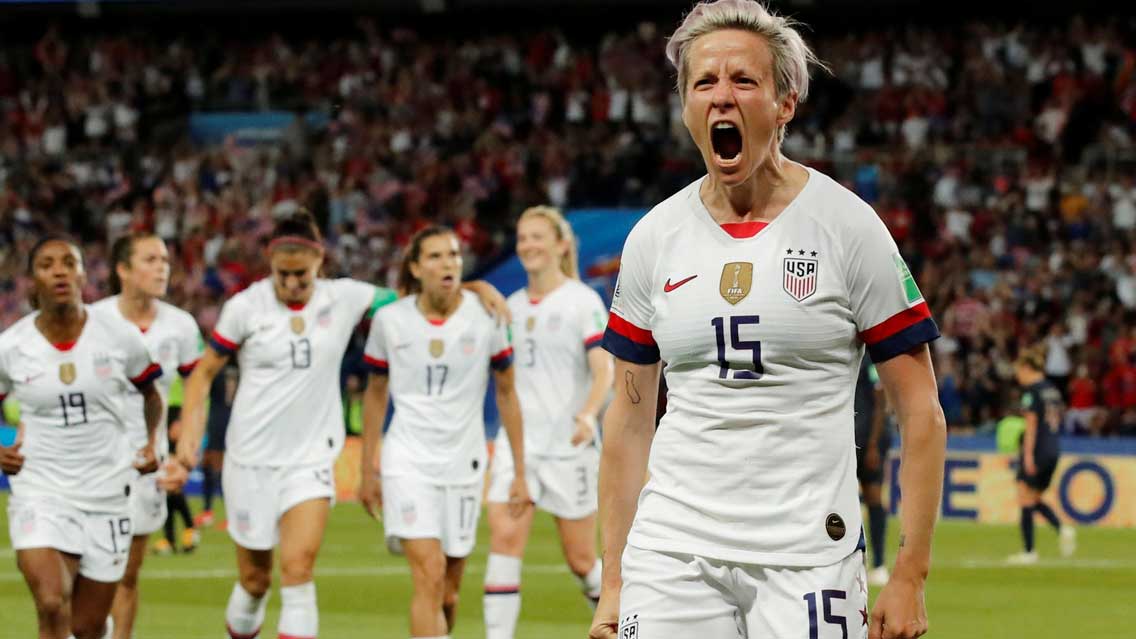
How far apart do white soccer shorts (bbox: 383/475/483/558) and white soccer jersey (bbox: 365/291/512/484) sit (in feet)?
0.30

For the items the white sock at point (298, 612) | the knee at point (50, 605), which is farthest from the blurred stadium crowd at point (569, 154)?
the knee at point (50, 605)

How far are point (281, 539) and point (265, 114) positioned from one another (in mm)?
25091

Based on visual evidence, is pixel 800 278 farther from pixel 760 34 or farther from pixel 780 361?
pixel 760 34

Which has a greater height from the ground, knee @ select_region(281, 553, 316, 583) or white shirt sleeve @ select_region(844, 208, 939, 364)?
white shirt sleeve @ select_region(844, 208, 939, 364)

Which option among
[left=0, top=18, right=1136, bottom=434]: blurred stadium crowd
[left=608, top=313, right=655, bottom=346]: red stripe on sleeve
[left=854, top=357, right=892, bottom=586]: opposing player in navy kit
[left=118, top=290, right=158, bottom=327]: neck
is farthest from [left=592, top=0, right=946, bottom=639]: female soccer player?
[left=0, top=18, right=1136, bottom=434]: blurred stadium crowd

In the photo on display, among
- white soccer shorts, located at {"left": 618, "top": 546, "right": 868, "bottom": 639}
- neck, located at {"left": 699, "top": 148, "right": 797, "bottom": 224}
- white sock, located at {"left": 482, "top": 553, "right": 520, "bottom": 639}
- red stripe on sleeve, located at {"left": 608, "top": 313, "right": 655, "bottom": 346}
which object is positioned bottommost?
white sock, located at {"left": 482, "top": 553, "right": 520, "bottom": 639}

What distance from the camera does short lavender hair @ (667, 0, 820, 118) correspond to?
423cm

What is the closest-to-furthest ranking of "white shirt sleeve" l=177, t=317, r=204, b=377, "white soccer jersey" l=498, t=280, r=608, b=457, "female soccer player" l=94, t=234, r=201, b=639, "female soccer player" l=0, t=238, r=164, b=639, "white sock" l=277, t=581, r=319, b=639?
1. "female soccer player" l=0, t=238, r=164, b=639
2. "white sock" l=277, t=581, r=319, b=639
3. "female soccer player" l=94, t=234, r=201, b=639
4. "white soccer jersey" l=498, t=280, r=608, b=457
5. "white shirt sleeve" l=177, t=317, r=204, b=377

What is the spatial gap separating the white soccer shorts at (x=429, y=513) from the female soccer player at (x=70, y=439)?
1334 millimetres

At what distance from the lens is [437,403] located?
10078 mm

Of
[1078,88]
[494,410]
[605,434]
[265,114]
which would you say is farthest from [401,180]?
[605,434]

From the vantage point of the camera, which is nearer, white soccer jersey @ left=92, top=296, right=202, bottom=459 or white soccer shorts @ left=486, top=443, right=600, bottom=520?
white soccer shorts @ left=486, top=443, right=600, bottom=520

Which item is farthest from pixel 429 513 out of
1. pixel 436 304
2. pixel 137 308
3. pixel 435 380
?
pixel 137 308

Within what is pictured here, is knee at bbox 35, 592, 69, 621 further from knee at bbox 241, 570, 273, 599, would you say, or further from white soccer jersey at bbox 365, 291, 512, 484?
white soccer jersey at bbox 365, 291, 512, 484
